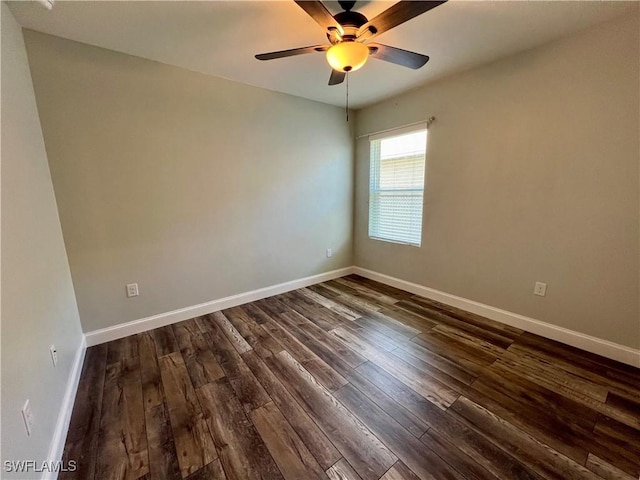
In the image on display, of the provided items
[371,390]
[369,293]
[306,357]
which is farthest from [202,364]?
[369,293]

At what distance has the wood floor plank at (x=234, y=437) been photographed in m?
1.21

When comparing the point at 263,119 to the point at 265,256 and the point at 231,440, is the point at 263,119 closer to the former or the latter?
the point at 265,256

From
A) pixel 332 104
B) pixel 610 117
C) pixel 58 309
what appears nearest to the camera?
pixel 58 309

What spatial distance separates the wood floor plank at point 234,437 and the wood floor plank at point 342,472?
24 centimetres

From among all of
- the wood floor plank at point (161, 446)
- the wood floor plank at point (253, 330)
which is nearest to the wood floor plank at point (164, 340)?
the wood floor plank at point (253, 330)

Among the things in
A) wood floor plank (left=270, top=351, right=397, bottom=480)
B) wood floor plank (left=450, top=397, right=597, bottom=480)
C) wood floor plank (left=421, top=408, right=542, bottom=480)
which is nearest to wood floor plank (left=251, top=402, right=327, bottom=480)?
wood floor plank (left=270, top=351, right=397, bottom=480)

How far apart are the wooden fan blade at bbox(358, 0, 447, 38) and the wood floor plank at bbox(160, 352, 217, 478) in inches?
94.8

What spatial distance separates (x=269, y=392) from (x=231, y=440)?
14.2 inches

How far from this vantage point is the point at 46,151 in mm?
Answer: 1930

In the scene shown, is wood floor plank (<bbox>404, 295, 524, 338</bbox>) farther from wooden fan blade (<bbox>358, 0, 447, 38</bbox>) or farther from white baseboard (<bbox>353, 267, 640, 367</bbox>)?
wooden fan blade (<bbox>358, 0, 447, 38</bbox>)

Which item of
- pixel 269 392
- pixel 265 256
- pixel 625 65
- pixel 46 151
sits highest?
pixel 625 65

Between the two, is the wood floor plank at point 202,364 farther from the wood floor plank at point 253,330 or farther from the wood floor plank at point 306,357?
the wood floor plank at point 306,357

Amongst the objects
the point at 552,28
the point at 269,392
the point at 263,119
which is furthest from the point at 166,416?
the point at 552,28

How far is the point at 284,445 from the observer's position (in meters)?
1.33
